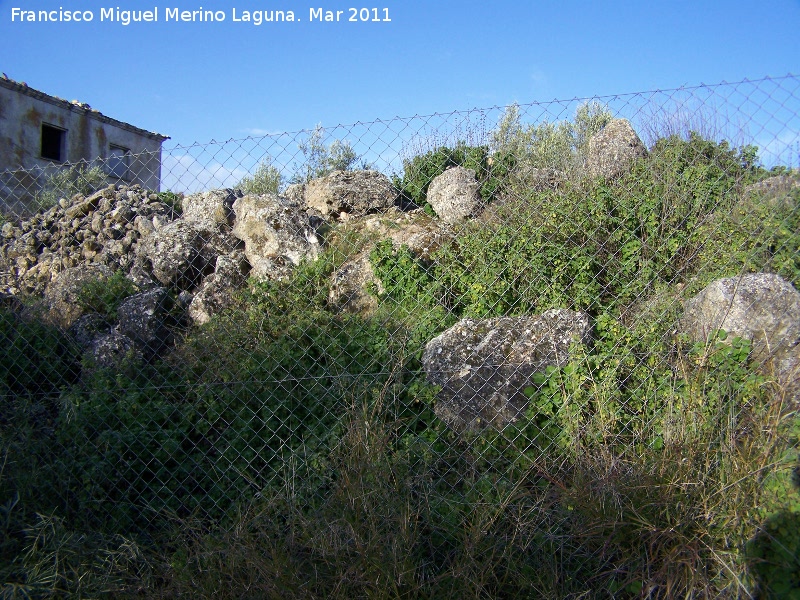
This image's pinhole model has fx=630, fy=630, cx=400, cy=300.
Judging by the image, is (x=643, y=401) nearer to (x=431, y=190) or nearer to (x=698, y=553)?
(x=698, y=553)

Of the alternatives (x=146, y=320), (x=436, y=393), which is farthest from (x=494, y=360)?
(x=146, y=320)

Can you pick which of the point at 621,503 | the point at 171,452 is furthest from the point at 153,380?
the point at 621,503

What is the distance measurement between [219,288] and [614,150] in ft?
10.5

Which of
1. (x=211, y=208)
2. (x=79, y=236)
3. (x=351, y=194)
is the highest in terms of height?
(x=351, y=194)

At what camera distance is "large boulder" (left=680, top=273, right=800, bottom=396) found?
3225mm

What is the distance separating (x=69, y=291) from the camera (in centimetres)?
496

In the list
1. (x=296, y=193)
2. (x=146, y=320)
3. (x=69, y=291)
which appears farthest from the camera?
(x=296, y=193)

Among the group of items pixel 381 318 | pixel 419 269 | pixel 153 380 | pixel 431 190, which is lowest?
pixel 153 380

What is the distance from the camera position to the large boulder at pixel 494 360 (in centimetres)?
355

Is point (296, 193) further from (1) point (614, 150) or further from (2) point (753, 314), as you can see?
(2) point (753, 314)

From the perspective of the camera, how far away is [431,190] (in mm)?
4992

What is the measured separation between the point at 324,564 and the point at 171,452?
1.33 meters

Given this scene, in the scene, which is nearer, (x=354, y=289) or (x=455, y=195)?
(x=354, y=289)

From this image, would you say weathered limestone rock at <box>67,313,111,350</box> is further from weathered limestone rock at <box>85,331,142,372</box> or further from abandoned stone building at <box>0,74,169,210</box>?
abandoned stone building at <box>0,74,169,210</box>
